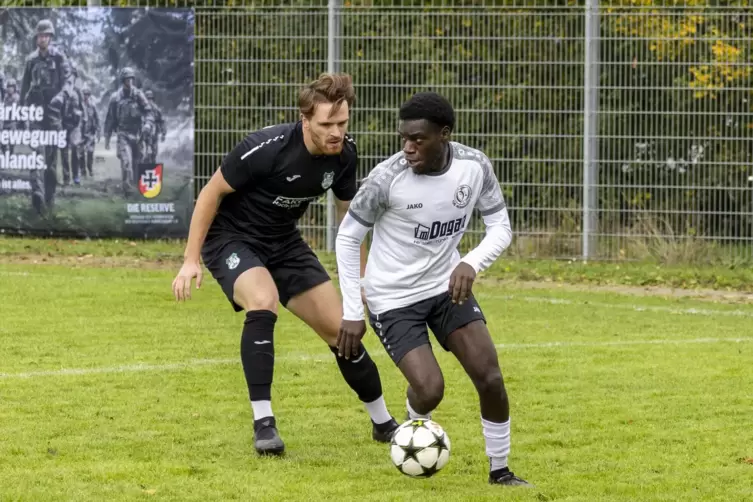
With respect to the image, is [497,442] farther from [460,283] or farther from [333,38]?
[333,38]

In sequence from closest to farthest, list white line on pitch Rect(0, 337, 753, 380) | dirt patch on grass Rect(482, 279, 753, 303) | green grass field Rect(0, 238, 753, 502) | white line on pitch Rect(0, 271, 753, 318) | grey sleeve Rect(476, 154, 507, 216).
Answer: green grass field Rect(0, 238, 753, 502), grey sleeve Rect(476, 154, 507, 216), white line on pitch Rect(0, 337, 753, 380), white line on pitch Rect(0, 271, 753, 318), dirt patch on grass Rect(482, 279, 753, 303)

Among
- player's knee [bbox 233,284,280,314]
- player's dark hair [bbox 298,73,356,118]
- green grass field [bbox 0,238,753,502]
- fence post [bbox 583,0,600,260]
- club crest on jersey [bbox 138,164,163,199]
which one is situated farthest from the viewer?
club crest on jersey [bbox 138,164,163,199]

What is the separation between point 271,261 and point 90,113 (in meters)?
10.9

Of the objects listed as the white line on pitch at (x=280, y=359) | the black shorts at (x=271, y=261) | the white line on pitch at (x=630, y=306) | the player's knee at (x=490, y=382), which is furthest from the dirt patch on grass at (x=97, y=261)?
the player's knee at (x=490, y=382)

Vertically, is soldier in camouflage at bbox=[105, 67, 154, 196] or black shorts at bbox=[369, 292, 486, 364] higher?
soldier in camouflage at bbox=[105, 67, 154, 196]

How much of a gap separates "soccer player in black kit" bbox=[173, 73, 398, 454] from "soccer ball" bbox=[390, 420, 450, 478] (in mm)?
834

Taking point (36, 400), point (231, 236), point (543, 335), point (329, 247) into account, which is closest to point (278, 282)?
point (231, 236)

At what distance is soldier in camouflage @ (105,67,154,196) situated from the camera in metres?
17.8

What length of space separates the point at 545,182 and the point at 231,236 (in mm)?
9798

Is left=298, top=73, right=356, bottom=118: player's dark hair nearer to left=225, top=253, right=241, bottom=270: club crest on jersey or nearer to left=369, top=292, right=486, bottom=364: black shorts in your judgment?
left=225, top=253, right=241, bottom=270: club crest on jersey

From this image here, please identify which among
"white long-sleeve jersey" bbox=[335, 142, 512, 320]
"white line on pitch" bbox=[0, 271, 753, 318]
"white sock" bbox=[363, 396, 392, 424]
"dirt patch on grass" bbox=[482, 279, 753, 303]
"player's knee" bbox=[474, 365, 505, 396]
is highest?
"white long-sleeve jersey" bbox=[335, 142, 512, 320]

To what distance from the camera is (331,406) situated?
27.6ft

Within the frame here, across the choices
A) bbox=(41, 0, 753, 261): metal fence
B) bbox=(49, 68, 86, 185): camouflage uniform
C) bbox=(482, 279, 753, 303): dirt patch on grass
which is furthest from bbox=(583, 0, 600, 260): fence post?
bbox=(49, 68, 86, 185): camouflage uniform

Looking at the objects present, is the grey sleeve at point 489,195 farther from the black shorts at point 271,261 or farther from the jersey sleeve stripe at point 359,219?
the black shorts at point 271,261
